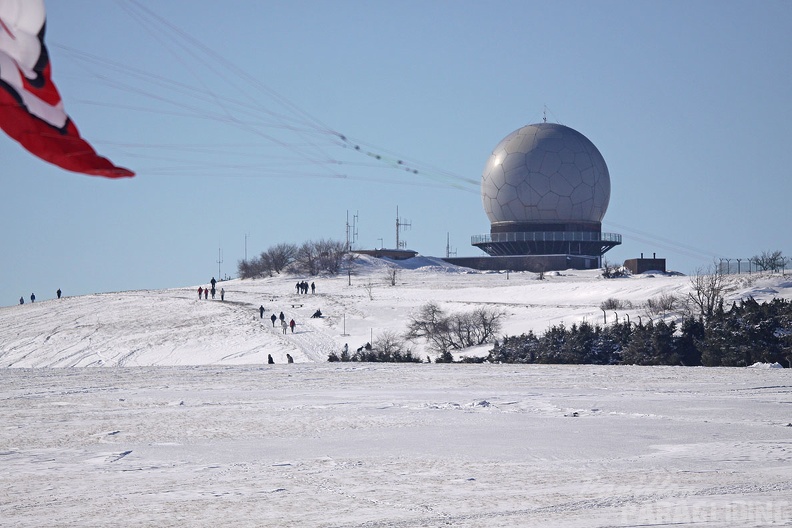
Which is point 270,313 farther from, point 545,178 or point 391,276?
point 545,178

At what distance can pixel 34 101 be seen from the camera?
4.21m

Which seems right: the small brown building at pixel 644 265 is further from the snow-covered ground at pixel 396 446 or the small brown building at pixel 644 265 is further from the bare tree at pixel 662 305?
the snow-covered ground at pixel 396 446

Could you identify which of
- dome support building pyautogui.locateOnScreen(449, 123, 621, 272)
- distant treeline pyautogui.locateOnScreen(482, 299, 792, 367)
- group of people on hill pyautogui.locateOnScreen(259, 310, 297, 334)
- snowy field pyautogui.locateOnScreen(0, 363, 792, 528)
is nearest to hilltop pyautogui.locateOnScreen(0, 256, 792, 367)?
group of people on hill pyautogui.locateOnScreen(259, 310, 297, 334)

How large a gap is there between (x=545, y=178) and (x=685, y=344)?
40644 millimetres

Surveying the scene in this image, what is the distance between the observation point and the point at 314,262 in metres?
72.8

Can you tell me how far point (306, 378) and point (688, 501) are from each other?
1499 centimetres

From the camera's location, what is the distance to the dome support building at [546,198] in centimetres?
6788

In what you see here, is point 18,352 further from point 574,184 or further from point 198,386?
point 574,184

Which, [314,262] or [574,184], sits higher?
[574,184]

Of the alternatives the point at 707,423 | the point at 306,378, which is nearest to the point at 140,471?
the point at 707,423

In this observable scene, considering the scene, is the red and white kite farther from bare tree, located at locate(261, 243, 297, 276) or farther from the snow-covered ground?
bare tree, located at locate(261, 243, 297, 276)

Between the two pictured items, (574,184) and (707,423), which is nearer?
(707,423)

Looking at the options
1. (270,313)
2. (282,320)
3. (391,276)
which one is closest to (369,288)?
(391,276)

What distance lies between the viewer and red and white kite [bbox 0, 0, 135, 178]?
4.05m
